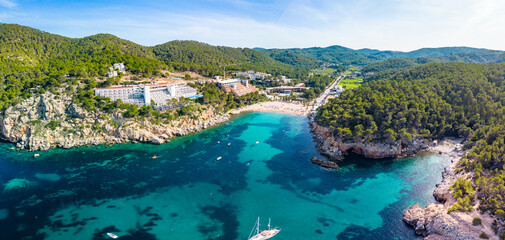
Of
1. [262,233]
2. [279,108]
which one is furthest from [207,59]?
[262,233]

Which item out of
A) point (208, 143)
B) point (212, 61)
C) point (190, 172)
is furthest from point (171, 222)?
point (212, 61)

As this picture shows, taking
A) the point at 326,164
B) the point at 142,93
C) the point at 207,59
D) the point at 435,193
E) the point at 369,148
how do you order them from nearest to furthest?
1. the point at 435,193
2. the point at 326,164
3. the point at 369,148
4. the point at 142,93
5. the point at 207,59

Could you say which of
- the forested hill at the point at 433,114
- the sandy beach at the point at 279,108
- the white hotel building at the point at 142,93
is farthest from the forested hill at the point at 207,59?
the forested hill at the point at 433,114

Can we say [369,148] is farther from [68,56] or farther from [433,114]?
[68,56]

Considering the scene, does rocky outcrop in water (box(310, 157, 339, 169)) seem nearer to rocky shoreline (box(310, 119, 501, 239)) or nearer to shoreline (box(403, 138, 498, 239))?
rocky shoreline (box(310, 119, 501, 239))

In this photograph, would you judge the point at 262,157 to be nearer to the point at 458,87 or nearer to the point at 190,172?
the point at 190,172

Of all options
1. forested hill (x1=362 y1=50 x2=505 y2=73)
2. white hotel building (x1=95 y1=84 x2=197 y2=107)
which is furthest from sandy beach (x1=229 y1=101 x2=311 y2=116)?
forested hill (x1=362 y1=50 x2=505 y2=73)
